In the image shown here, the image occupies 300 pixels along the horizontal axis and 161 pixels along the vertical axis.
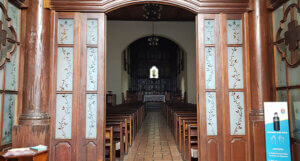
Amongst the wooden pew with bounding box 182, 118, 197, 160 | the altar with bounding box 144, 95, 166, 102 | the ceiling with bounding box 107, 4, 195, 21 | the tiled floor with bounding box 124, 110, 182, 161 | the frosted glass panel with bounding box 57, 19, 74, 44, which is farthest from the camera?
the altar with bounding box 144, 95, 166, 102

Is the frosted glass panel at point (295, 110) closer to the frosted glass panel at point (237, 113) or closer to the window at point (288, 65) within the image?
the window at point (288, 65)

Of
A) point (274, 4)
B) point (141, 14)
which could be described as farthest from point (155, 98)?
point (274, 4)

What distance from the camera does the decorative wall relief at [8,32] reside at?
3018 mm

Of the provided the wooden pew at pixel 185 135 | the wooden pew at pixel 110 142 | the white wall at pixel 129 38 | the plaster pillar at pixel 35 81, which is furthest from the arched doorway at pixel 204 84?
the white wall at pixel 129 38

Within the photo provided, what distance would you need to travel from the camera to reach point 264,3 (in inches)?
142

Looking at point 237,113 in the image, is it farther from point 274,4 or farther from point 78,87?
point 78,87

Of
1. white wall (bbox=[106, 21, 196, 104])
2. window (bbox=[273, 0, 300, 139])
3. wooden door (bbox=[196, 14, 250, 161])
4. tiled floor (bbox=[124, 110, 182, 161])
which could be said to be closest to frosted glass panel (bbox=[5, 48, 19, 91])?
tiled floor (bbox=[124, 110, 182, 161])

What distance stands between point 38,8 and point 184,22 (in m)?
9.50

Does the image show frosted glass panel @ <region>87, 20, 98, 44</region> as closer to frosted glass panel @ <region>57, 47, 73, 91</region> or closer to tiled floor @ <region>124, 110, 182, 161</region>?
frosted glass panel @ <region>57, 47, 73, 91</region>

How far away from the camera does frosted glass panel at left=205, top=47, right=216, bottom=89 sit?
372cm

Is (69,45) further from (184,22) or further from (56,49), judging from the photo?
(184,22)

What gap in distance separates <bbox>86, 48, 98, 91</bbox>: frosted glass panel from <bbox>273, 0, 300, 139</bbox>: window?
279 centimetres

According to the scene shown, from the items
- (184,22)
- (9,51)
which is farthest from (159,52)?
(9,51)

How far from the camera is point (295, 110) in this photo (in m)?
3.09
